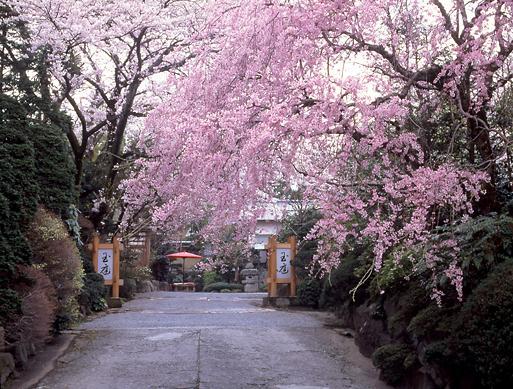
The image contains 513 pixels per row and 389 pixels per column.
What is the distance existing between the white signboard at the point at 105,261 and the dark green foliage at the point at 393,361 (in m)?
8.63

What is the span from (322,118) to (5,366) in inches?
153

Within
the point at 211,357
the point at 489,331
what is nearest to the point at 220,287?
the point at 211,357

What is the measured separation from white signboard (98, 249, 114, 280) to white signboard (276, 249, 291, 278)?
379 cm

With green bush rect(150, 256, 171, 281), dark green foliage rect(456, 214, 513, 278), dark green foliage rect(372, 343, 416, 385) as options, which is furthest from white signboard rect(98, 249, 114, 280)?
green bush rect(150, 256, 171, 281)

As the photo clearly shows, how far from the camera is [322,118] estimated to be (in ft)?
15.4

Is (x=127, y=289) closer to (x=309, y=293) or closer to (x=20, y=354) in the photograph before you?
(x=309, y=293)

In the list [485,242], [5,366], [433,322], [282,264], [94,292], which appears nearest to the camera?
[485,242]

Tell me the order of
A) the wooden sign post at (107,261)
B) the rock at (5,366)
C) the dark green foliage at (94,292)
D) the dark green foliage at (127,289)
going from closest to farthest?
1. the rock at (5,366)
2. the dark green foliage at (94,292)
3. the wooden sign post at (107,261)
4. the dark green foliage at (127,289)

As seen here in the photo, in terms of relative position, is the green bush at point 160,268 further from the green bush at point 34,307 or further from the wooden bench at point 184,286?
the green bush at point 34,307

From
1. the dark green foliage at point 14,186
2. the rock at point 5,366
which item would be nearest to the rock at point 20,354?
the rock at point 5,366

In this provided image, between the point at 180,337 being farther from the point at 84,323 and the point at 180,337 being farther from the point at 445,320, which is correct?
the point at 445,320

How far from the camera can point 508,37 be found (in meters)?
5.72

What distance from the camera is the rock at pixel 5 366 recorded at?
18.8 ft

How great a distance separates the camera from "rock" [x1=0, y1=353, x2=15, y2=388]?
5719 mm
